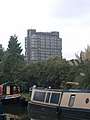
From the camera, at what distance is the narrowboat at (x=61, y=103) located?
59.7 feet

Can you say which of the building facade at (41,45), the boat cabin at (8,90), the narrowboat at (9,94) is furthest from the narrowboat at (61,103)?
the building facade at (41,45)

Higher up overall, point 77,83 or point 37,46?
point 37,46

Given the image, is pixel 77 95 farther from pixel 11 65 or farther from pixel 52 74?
pixel 11 65

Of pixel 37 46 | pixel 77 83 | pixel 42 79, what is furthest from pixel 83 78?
pixel 37 46

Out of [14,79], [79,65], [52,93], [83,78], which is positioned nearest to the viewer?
[52,93]

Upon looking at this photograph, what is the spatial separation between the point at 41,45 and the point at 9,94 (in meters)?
48.6

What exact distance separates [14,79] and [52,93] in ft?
66.1

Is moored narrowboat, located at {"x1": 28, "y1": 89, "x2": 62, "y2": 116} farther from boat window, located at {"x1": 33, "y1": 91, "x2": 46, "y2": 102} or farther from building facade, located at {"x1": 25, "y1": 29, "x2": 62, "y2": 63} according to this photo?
building facade, located at {"x1": 25, "y1": 29, "x2": 62, "y2": 63}

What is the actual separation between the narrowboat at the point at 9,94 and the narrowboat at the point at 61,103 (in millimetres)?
7644

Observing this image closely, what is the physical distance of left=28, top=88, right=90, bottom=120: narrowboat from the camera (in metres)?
18.2

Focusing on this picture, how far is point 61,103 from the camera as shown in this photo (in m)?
20.2

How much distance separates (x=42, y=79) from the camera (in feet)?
122

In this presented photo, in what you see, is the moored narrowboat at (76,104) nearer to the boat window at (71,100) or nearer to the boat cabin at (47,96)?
the boat window at (71,100)

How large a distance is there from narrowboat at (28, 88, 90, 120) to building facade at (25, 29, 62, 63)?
51443 mm
